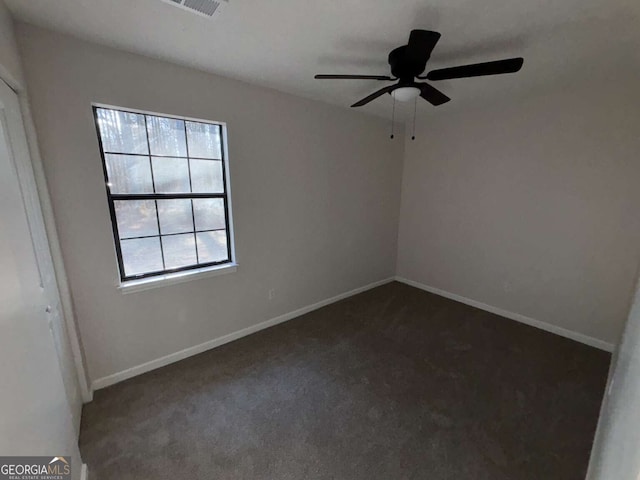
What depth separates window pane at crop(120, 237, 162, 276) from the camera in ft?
7.17

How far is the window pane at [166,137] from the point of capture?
2.16 metres

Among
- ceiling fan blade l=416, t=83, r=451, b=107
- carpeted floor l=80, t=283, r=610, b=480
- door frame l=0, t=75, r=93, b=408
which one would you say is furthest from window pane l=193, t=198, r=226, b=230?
ceiling fan blade l=416, t=83, r=451, b=107

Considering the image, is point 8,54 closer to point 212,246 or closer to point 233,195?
point 233,195

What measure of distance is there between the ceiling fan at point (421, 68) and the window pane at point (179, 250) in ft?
5.86

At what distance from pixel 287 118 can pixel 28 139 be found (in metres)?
1.98

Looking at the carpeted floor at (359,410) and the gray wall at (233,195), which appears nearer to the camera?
the carpeted floor at (359,410)

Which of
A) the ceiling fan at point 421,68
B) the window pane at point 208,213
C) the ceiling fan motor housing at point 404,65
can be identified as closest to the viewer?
the ceiling fan at point 421,68

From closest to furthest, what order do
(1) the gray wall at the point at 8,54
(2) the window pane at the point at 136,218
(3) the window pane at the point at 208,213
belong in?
(1) the gray wall at the point at 8,54
(2) the window pane at the point at 136,218
(3) the window pane at the point at 208,213

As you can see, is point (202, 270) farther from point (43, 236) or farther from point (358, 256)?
point (358, 256)

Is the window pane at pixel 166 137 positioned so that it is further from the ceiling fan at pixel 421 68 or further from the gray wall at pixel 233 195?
the ceiling fan at pixel 421 68

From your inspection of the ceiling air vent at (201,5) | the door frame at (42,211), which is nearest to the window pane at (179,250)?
the door frame at (42,211)

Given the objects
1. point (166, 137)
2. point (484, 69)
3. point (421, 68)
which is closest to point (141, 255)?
→ point (166, 137)

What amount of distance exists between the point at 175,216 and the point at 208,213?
0.29m

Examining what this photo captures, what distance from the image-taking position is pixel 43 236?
5.46 feet
